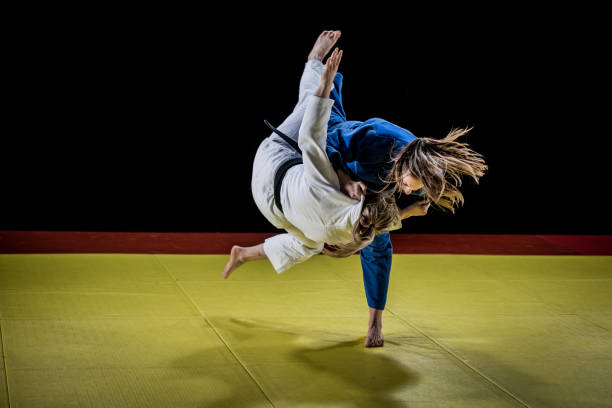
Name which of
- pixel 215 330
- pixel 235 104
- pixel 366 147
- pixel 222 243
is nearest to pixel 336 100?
pixel 366 147

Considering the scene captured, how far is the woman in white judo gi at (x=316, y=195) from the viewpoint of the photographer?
8.71 feet

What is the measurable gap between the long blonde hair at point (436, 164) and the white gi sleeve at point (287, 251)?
21.4 inches

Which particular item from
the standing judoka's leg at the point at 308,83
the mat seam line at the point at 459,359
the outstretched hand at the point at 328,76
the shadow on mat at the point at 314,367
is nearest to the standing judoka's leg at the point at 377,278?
the shadow on mat at the point at 314,367

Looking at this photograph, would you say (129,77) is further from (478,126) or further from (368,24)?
(478,126)

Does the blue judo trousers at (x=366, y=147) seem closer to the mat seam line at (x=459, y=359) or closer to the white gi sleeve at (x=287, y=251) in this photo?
the white gi sleeve at (x=287, y=251)

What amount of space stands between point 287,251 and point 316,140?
2.35 ft

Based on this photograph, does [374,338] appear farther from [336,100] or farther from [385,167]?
[336,100]

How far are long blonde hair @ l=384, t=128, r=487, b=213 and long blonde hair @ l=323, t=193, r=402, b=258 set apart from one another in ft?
0.36

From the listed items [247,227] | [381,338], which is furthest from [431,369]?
[247,227]

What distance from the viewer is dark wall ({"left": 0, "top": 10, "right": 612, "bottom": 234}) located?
571 cm

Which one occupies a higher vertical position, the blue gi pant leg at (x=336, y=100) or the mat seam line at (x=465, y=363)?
the blue gi pant leg at (x=336, y=100)

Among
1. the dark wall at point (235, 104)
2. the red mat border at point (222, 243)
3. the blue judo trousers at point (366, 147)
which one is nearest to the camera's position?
the blue judo trousers at point (366, 147)

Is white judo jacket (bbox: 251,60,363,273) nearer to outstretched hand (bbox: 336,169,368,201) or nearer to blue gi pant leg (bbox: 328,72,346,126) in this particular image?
outstretched hand (bbox: 336,169,368,201)

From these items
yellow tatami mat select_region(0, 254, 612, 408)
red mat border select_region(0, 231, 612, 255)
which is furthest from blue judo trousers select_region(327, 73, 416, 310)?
red mat border select_region(0, 231, 612, 255)
